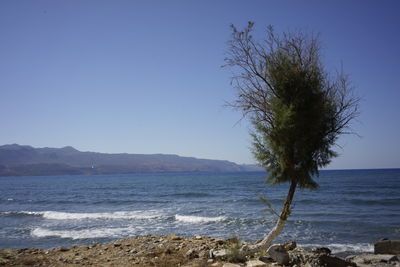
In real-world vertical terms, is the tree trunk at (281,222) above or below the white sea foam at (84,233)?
above

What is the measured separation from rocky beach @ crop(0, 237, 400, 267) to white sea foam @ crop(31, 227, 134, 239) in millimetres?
5684

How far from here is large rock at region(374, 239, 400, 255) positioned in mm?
11743

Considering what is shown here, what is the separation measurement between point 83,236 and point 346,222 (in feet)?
54.3

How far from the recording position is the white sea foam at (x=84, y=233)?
17172 millimetres

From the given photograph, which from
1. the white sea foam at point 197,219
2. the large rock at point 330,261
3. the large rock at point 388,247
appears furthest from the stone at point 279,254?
the white sea foam at point 197,219

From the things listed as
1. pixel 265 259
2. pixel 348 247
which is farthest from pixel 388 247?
pixel 265 259

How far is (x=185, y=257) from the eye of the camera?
868 centimetres

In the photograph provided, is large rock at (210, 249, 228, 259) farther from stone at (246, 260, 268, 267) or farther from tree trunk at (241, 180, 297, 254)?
stone at (246, 260, 268, 267)

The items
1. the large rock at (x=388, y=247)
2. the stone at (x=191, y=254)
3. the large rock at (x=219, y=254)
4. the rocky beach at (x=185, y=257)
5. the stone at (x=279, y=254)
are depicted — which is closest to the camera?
the stone at (x=279, y=254)

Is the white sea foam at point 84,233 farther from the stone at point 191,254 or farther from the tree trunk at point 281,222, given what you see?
the tree trunk at point 281,222

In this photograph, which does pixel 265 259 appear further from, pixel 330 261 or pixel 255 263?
pixel 330 261

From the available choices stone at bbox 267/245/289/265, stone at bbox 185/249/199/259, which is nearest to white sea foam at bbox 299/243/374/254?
stone at bbox 267/245/289/265

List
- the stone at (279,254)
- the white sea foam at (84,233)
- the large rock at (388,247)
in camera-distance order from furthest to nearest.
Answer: the white sea foam at (84,233)
the large rock at (388,247)
the stone at (279,254)

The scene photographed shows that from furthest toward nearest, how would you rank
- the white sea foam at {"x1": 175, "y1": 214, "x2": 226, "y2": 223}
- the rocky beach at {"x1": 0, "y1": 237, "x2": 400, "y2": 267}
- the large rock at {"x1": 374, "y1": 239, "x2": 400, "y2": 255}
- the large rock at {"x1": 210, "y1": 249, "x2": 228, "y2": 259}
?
the white sea foam at {"x1": 175, "y1": 214, "x2": 226, "y2": 223} < the large rock at {"x1": 374, "y1": 239, "x2": 400, "y2": 255} < the large rock at {"x1": 210, "y1": 249, "x2": 228, "y2": 259} < the rocky beach at {"x1": 0, "y1": 237, "x2": 400, "y2": 267}
